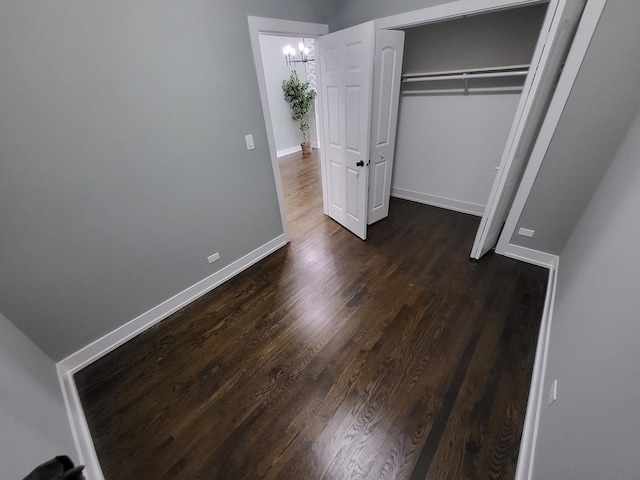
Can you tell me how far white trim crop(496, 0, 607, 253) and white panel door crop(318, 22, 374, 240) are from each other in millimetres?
1364

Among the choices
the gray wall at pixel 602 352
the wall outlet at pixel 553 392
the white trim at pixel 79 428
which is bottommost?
the white trim at pixel 79 428

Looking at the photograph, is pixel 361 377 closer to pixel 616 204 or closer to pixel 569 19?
pixel 616 204

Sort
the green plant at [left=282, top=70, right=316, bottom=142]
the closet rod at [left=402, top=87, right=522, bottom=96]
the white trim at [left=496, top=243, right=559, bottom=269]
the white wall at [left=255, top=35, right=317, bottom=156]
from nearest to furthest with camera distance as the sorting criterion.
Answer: the white trim at [left=496, top=243, right=559, bottom=269]
the closet rod at [left=402, top=87, right=522, bottom=96]
the white wall at [left=255, top=35, right=317, bottom=156]
the green plant at [left=282, top=70, right=316, bottom=142]

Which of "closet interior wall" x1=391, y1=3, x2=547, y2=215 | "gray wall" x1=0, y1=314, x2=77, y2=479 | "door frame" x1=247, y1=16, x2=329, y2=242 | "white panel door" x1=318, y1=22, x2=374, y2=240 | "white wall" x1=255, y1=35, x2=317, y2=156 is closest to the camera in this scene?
"gray wall" x1=0, y1=314, x2=77, y2=479

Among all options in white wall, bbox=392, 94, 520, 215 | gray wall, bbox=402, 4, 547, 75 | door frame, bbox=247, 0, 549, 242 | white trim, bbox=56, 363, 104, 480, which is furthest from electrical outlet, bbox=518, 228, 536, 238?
white trim, bbox=56, 363, 104, 480

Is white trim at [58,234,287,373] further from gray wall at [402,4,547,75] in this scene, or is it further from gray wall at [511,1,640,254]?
gray wall at [402,4,547,75]

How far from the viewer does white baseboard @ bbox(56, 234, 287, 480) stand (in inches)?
51.0

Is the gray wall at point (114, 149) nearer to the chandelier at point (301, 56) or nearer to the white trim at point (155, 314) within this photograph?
the white trim at point (155, 314)

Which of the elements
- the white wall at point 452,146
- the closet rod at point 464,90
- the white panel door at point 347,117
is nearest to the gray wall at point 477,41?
the closet rod at point 464,90

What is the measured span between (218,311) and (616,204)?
108 inches

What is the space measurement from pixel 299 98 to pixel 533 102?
5612mm

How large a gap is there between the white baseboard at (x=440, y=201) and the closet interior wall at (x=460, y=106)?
12 millimetres

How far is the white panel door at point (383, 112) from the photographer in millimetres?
2317

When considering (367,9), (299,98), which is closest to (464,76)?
(367,9)
